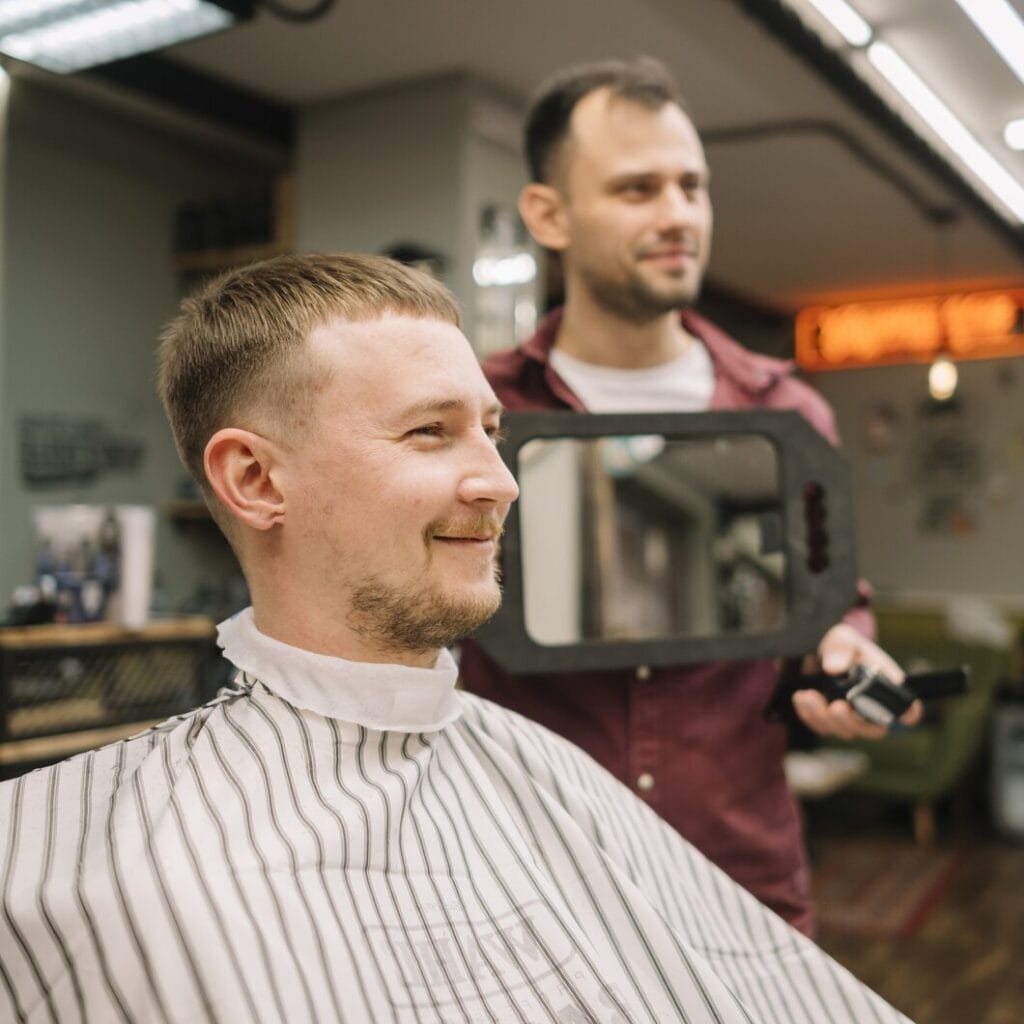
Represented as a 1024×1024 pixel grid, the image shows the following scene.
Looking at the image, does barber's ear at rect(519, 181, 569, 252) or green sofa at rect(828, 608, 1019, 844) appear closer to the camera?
barber's ear at rect(519, 181, 569, 252)

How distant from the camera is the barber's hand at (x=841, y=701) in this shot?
4.26ft

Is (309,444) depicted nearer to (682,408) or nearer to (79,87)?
(682,408)

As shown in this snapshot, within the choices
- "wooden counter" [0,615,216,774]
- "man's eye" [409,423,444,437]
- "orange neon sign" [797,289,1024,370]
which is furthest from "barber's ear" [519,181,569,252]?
"orange neon sign" [797,289,1024,370]

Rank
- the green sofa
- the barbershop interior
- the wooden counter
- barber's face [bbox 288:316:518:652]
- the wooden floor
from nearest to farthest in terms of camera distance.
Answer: barber's face [bbox 288:316:518:652]
the barbershop interior
the wooden counter
the wooden floor
the green sofa

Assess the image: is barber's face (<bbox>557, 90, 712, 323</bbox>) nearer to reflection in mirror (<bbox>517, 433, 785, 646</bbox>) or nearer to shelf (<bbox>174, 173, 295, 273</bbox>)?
reflection in mirror (<bbox>517, 433, 785, 646</bbox>)

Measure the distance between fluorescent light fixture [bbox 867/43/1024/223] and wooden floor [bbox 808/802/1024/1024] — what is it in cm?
246

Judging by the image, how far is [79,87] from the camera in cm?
412

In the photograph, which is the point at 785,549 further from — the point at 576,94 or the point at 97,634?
the point at 97,634

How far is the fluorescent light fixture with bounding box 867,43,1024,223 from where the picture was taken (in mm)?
2425

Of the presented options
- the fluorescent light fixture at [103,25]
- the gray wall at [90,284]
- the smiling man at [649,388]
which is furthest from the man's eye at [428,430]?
the gray wall at [90,284]

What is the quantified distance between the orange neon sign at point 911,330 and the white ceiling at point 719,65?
1431 mm

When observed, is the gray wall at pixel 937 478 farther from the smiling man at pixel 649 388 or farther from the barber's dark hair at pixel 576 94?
the barber's dark hair at pixel 576 94

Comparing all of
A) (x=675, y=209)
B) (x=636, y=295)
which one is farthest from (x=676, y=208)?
(x=636, y=295)

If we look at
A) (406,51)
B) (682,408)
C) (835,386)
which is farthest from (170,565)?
(835,386)
